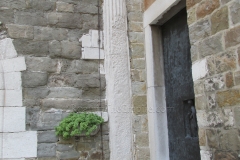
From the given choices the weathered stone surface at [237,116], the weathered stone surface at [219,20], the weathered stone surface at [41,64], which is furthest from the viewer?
the weathered stone surface at [41,64]

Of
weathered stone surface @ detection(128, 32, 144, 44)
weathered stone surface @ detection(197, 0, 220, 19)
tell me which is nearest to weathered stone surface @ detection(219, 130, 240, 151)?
weathered stone surface @ detection(197, 0, 220, 19)

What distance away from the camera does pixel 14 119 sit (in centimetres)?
318

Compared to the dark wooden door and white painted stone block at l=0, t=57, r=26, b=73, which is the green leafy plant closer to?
white painted stone block at l=0, t=57, r=26, b=73

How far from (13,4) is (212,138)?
2563mm

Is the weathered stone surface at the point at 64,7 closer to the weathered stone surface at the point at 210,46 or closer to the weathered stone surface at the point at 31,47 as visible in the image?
the weathered stone surface at the point at 31,47

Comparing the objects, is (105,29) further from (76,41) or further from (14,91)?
(14,91)

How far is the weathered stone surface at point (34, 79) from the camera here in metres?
3.30

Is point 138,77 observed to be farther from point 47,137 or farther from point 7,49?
point 7,49

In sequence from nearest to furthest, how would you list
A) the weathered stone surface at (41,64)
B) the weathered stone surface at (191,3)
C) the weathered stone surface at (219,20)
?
the weathered stone surface at (219,20) → the weathered stone surface at (191,3) → the weathered stone surface at (41,64)

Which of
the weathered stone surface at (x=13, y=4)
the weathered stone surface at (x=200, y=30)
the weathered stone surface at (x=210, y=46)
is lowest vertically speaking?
the weathered stone surface at (x=210, y=46)

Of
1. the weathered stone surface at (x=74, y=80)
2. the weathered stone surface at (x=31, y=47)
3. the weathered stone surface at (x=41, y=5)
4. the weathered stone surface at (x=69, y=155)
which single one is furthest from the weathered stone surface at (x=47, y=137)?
the weathered stone surface at (x=41, y=5)

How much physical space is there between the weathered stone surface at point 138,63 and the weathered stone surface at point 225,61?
1362mm

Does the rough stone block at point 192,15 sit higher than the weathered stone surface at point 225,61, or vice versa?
the rough stone block at point 192,15

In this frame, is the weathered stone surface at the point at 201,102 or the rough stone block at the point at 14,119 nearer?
the weathered stone surface at the point at 201,102
